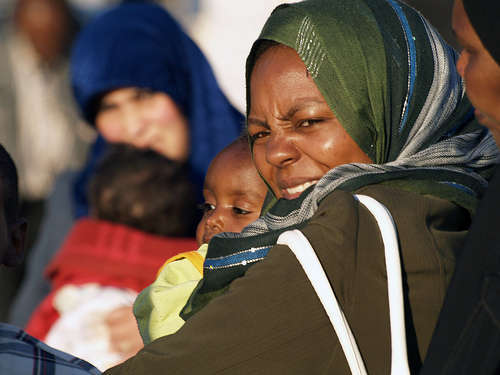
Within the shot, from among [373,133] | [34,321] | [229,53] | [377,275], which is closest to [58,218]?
[34,321]

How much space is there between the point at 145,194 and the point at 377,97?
2.52 metres

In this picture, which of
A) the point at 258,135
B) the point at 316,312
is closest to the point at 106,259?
the point at 258,135

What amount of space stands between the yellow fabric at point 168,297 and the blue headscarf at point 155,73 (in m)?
2.61

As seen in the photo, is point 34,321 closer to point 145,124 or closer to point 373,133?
point 145,124

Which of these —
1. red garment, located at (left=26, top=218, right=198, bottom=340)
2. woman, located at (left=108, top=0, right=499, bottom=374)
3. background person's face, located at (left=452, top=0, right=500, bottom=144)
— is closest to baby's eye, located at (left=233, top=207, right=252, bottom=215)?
woman, located at (left=108, top=0, right=499, bottom=374)

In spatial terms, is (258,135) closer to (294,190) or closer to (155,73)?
(294,190)

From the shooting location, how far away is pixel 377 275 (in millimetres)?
1804

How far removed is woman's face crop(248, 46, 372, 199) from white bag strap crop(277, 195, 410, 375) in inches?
21.2

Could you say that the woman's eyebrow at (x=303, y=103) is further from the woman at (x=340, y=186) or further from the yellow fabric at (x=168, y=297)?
the yellow fabric at (x=168, y=297)

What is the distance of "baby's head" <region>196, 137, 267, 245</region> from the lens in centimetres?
307

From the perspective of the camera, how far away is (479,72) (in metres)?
1.69

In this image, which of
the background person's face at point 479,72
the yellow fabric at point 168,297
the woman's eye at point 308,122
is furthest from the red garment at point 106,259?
the background person's face at point 479,72

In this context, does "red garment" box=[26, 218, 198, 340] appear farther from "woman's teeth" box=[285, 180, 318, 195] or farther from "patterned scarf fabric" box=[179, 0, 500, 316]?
"patterned scarf fabric" box=[179, 0, 500, 316]

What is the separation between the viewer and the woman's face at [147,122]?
209 inches
